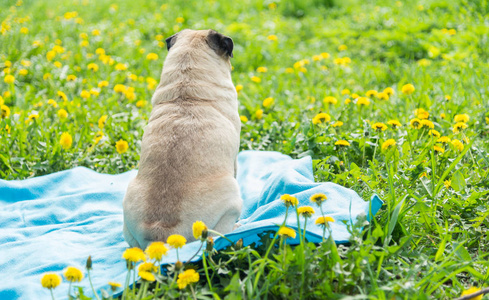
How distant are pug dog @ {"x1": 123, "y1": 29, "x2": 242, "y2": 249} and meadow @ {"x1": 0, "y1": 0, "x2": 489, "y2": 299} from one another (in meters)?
0.37

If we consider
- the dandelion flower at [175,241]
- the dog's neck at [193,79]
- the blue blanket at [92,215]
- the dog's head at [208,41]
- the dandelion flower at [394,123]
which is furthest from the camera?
the dandelion flower at [394,123]

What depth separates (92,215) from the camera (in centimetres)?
392

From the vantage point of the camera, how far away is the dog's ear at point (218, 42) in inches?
148

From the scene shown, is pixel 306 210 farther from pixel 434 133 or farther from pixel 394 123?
pixel 434 133

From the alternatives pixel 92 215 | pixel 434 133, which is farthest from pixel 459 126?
pixel 92 215

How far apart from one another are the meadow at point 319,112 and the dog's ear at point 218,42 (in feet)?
3.54

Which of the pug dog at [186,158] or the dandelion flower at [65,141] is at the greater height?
the pug dog at [186,158]

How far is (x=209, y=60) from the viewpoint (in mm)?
3699

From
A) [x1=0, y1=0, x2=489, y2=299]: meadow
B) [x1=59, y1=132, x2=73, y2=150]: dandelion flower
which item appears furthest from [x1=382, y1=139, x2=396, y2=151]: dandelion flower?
[x1=59, y1=132, x2=73, y2=150]: dandelion flower

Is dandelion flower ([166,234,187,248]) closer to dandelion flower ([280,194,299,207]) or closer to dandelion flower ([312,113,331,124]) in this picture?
dandelion flower ([280,194,299,207])

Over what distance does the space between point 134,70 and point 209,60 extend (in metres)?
3.69

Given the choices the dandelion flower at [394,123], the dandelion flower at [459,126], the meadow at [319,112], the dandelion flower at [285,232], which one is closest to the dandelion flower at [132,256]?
the meadow at [319,112]

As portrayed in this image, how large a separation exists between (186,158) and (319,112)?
255 cm

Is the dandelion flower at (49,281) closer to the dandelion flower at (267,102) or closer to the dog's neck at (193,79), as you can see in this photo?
the dog's neck at (193,79)
